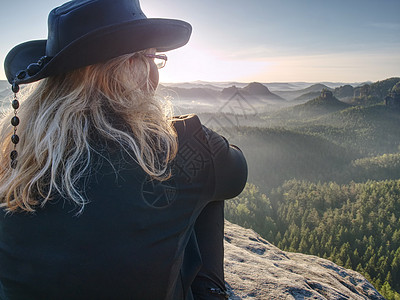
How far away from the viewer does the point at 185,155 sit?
1418 millimetres

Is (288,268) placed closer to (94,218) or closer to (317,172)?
(94,218)

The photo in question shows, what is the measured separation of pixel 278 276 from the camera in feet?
10.7

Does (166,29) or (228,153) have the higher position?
(166,29)

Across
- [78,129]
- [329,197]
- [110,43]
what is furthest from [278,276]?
[329,197]

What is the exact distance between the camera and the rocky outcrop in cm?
293

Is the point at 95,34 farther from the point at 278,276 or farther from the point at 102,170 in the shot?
the point at 278,276

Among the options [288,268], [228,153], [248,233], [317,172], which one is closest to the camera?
[228,153]

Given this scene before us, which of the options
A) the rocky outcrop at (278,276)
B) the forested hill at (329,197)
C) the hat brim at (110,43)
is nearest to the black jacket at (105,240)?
the hat brim at (110,43)

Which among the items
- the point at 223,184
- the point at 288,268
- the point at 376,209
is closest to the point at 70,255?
the point at 223,184

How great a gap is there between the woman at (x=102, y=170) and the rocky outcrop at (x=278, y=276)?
1575mm

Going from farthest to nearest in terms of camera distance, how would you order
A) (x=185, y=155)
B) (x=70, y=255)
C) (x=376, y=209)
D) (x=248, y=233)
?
(x=376, y=209) < (x=248, y=233) < (x=185, y=155) < (x=70, y=255)

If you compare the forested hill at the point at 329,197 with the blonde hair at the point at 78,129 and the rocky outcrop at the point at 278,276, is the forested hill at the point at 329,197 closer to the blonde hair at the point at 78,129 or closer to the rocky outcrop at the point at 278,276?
the rocky outcrop at the point at 278,276

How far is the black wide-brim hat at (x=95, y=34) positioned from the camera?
137cm

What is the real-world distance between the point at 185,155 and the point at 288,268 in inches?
120
